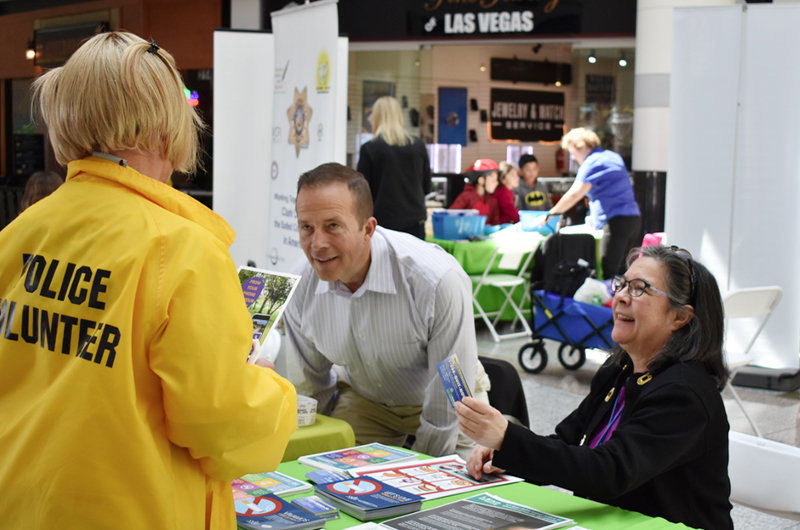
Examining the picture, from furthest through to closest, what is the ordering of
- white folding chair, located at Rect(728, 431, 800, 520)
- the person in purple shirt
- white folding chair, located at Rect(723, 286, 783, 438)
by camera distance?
the person in purple shirt < white folding chair, located at Rect(723, 286, 783, 438) < white folding chair, located at Rect(728, 431, 800, 520)

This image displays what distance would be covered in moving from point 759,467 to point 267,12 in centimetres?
987

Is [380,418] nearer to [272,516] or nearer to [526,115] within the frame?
[272,516]

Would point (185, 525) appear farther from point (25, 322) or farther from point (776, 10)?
point (776, 10)

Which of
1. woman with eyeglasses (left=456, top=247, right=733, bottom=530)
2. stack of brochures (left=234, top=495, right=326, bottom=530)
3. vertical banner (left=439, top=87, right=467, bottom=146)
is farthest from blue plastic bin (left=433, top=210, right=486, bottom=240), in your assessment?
vertical banner (left=439, top=87, right=467, bottom=146)

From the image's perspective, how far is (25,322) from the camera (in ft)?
4.22

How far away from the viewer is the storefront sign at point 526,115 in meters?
13.3

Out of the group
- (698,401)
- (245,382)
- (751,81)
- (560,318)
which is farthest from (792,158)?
(245,382)

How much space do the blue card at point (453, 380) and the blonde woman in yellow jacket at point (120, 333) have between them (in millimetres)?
539

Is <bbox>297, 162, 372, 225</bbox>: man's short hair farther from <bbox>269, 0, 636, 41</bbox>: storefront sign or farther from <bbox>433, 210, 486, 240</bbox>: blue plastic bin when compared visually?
<bbox>269, 0, 636, 41</bbox>: storefront sign

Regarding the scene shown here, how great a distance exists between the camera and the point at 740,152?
5.43m

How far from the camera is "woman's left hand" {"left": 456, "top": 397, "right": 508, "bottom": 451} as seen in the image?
1764 mm

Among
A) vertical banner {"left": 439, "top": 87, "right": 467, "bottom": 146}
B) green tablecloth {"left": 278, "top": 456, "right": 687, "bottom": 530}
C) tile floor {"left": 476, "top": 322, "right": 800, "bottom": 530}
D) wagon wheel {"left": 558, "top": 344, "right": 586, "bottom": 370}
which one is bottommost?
tile floor {"left": 476, "top": 322, "right": 800, "bottom": 530}

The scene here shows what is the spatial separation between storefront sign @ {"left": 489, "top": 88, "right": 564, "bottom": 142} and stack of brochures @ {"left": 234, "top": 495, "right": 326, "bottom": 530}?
1195 cm

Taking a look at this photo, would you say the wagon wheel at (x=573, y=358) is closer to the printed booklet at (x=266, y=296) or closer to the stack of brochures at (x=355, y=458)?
the stack of brochures at (x=355, y=458)
